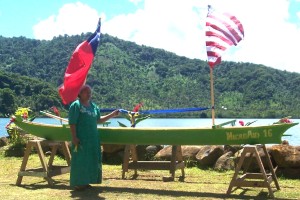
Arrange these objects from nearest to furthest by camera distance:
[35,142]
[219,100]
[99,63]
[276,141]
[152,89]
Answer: [276,141] → [35,142] → [219,100] → [152,89] → [99,63]

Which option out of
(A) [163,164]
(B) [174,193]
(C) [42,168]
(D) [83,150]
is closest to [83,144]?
(D) [83,150]

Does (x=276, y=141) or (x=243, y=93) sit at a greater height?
(x=243, y=93)

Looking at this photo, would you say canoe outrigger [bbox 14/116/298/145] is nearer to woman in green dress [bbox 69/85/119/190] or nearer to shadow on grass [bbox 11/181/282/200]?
woman in green dress [bbox 69/85/119/190]

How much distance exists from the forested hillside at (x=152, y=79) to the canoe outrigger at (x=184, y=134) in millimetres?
56083

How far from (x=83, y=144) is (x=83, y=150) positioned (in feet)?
0.32

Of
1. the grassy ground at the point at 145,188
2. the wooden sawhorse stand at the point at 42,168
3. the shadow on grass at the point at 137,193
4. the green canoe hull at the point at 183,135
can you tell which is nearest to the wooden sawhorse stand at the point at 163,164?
the grassy ground at the point at 145,188

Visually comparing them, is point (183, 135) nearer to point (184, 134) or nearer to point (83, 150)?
point (184, 134)

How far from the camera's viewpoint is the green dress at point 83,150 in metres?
7.30

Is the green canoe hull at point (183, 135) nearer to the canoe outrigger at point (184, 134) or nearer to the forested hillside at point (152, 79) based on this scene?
the canoe outrigger at point (184, 134)

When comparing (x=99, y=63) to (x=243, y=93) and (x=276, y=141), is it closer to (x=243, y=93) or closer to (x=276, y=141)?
(x=243, y=93)

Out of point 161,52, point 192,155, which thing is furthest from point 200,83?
point 192,155

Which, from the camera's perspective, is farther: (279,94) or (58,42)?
(58,42)

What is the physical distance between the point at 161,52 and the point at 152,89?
114 ft

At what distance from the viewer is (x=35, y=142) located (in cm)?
820
